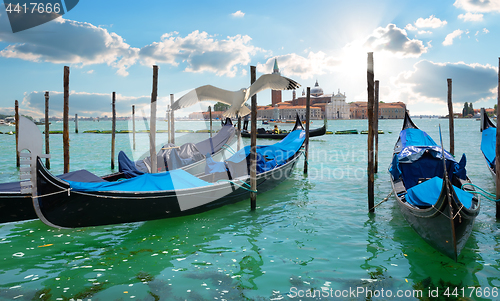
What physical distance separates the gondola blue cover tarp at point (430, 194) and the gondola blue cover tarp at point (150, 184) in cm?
282

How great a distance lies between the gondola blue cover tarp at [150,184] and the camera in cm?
370

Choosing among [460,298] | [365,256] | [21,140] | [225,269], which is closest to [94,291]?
[225,269]

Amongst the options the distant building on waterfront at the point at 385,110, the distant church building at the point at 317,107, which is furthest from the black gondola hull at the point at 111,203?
the distant building on waterfront at the point at 385,110

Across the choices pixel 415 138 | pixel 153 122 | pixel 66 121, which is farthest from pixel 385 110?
pixel 66 121

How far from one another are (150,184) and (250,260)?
1801 millimetres

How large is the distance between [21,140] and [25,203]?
1202mm

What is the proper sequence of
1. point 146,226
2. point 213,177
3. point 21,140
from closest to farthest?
point 21,140 < point 146,226 < point 213,177

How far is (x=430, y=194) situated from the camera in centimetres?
350

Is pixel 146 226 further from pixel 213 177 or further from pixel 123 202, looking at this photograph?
pixel 213 177

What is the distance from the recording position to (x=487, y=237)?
3740 mm

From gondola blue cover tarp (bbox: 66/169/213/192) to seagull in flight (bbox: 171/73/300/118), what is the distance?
7.94 ft

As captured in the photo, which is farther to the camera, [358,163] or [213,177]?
[358,163]

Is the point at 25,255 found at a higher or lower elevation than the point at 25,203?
lower

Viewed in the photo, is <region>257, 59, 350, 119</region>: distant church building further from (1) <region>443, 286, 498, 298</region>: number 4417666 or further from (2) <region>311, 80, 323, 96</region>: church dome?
(1) <region>443, 286, 498, 298</region>: number 4417666
